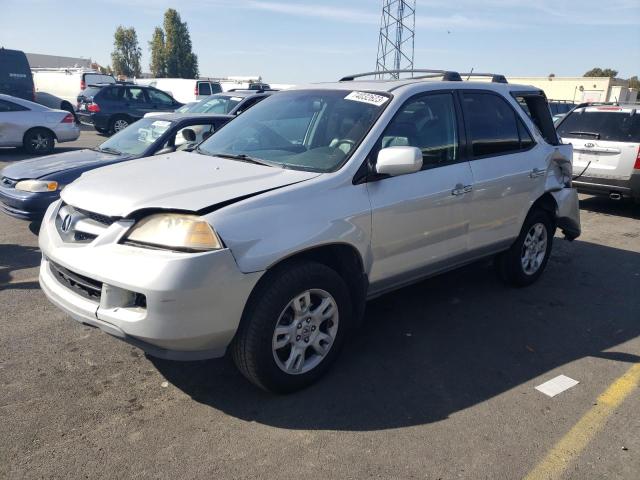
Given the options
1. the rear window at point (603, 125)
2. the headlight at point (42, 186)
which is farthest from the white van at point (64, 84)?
the rear window at point (603, 125)

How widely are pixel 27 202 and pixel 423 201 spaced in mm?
4401

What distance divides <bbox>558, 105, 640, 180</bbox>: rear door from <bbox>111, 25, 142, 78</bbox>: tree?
6531cm

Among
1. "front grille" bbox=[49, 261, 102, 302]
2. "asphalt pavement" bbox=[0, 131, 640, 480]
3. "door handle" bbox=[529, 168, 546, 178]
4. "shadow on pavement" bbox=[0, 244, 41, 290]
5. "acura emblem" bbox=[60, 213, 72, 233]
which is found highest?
"door handle" bbox=[529, 168, 546, 178]

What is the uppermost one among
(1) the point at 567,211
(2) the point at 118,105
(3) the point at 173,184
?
(2) the point at 118,105

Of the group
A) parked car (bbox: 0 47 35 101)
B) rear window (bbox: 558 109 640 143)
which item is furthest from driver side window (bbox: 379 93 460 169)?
parked car (bbox: 0 47 35 101)

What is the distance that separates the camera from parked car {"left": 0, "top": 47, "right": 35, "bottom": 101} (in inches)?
680

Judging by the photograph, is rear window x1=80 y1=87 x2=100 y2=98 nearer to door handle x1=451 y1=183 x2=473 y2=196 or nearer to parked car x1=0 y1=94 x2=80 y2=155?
parked car x1=0 y1=94 x2=80 y2=155

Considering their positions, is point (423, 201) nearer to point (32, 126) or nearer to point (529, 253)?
point (529, 253)

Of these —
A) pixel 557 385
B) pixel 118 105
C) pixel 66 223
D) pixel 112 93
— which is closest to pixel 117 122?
pixel 118 105

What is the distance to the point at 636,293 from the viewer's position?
522 cm

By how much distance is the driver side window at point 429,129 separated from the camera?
370 centimetres

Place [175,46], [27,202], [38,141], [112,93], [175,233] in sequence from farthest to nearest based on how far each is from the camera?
[175,46]
[112,93]
[38,141]
[27,202]
[175,233]

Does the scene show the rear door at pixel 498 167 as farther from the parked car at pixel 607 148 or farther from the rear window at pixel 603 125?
the rear window at pixel 603 125

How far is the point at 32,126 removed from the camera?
12.1 meters
